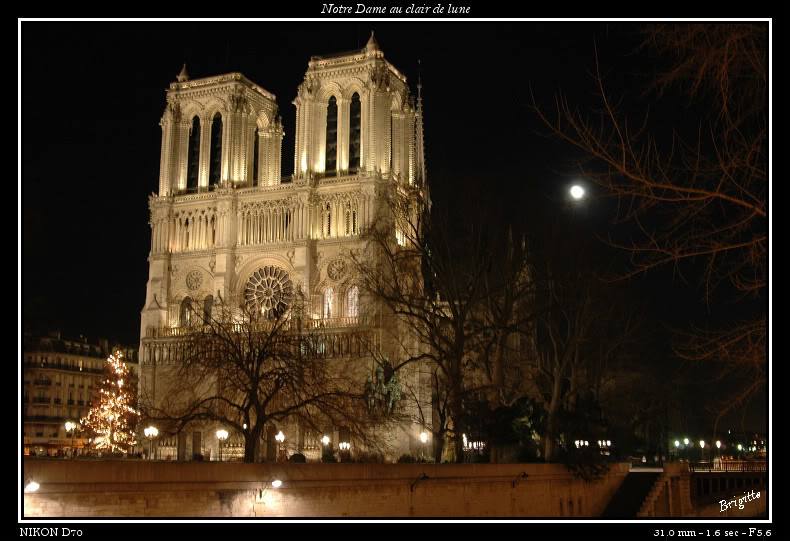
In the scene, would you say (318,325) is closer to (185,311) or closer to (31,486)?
(185,311)

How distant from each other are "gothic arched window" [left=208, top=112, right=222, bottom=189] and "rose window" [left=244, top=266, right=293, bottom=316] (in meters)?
7.13

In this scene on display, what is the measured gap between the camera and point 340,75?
59.0 meters

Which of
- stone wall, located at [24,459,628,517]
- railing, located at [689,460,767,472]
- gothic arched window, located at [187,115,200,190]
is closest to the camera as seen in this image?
stone wall, located at [24,459,628,517]

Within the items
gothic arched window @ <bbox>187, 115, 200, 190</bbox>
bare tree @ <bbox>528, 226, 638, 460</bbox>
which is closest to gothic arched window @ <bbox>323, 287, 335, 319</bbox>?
gothic arched window @ <bbox>187, 115, 200, 190</bbox>

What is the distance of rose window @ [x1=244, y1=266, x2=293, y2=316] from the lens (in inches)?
2279

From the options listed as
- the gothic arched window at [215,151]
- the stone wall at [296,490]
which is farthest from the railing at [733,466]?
the gothic arched window at [215,151]

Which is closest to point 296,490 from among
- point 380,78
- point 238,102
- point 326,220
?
point 326,220

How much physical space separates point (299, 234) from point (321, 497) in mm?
35353

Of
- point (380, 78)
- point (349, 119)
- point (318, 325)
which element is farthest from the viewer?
point (349, 119)

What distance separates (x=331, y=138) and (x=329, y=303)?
10.1 meters

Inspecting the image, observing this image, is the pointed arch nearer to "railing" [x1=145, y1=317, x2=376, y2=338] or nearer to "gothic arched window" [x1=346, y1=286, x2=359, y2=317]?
"railing" [x1=145, y1=317, x2=376, y2=338]

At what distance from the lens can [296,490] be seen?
22.7 metres

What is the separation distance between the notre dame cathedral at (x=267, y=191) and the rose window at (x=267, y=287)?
0.22 ft
